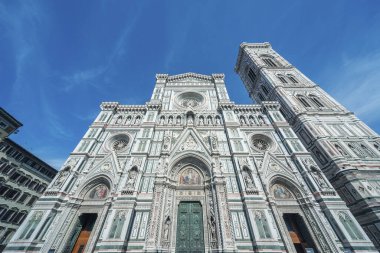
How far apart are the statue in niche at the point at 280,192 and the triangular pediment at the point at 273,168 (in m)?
0.99

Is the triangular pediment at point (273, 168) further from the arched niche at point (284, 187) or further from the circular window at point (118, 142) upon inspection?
the circular window at point (118, 142)

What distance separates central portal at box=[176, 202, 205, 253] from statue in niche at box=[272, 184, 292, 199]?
5893 millimetres

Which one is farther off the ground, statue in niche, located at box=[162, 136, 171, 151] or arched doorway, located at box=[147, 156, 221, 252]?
statue in niche, located at box=[162, 136, 171, 151]

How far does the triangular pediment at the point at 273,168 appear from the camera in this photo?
41.5 feet

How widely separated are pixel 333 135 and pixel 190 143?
14180 millimetres

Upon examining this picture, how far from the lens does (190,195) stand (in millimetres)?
12102

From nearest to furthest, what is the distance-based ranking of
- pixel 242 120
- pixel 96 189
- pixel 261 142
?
1. pixel 96 189
2. pixel 261 142
3. pixel 242 120

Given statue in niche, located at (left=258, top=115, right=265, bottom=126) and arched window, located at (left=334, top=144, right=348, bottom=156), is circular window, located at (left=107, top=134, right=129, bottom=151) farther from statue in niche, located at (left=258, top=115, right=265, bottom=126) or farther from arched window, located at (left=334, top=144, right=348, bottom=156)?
arched window, located at (left=334, top=144, right=348, bottom=156)

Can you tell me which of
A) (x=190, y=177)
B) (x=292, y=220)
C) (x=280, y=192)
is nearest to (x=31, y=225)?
(x=190, y=177)

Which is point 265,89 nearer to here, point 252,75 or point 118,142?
point 252,75

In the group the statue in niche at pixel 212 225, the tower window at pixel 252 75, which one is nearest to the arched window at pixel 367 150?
the statue in niche at pixel 212 225

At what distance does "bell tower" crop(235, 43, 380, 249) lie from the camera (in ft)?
37.0

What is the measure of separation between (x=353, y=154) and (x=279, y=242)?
10.9 m

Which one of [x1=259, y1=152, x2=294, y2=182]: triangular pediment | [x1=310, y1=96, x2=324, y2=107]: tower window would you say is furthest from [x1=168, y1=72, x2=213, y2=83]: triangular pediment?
[x1=259, y1=152, x2=294, y2=182]: triangular pediment
